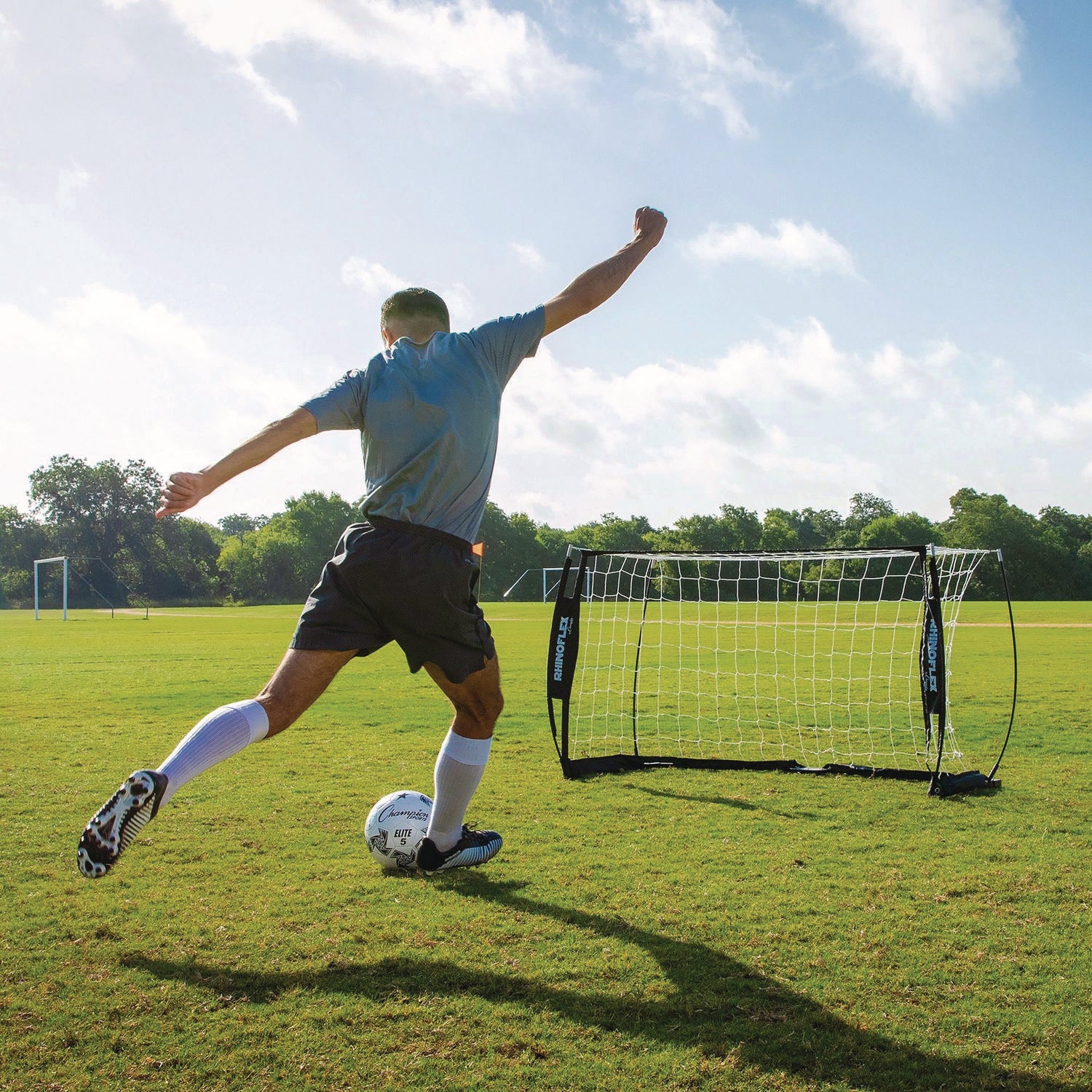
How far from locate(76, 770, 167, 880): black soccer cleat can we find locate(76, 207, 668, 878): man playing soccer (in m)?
0.14

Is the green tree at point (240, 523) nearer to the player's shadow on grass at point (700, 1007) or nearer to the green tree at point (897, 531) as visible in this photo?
the green tree at point (897, 531)

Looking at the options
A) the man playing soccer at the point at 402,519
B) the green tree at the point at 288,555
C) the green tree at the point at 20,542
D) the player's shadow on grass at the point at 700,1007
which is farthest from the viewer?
the green tree at the point at 20,542

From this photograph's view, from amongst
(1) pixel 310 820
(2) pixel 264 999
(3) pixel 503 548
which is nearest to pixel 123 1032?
(2) pixel 264 999

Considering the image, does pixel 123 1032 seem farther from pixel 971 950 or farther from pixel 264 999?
pixel 971 950

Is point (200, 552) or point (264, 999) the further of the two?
point (200, 552)

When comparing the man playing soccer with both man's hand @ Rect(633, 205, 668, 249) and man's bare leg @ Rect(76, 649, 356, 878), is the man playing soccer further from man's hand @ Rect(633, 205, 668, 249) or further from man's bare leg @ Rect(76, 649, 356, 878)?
man's hand @ Rect(633, 205, 668, 249)

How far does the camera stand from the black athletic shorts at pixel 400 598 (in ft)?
11.4

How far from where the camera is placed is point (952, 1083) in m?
2.46

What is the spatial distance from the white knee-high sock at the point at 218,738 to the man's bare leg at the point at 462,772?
0.72 metres

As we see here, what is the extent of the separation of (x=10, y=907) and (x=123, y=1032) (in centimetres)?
150

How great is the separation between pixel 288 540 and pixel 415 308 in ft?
299

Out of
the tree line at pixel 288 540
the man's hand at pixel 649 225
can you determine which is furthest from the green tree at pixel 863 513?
the man's hand at pixel 649 225

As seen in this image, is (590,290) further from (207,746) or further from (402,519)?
(207,746)

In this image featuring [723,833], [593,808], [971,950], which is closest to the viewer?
[971,950]
